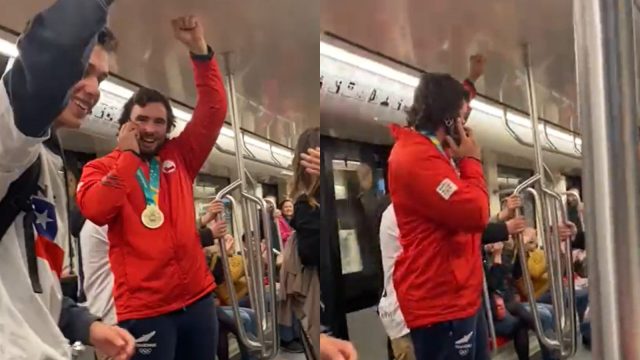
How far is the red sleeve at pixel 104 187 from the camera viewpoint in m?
1.12

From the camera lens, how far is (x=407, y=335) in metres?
1.19

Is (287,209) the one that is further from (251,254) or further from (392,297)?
(392,297)

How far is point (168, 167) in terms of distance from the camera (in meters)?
1.16

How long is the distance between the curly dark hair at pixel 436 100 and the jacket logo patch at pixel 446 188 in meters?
0.09

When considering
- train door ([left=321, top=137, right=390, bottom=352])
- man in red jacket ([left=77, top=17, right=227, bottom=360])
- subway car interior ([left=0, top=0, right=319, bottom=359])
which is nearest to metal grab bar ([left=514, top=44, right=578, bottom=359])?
train door ([left=321, top=137, right=390, bottom=352])

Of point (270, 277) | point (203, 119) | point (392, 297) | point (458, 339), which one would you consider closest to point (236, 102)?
point (203, 119)

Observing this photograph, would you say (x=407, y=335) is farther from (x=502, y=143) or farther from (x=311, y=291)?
(x=502, y=143)

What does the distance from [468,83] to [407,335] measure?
16.2 inches

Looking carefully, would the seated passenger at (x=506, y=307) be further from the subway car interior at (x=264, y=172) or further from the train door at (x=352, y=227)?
the train door at (x=352, y=227)

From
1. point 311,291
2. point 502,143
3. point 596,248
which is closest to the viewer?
point 596,248

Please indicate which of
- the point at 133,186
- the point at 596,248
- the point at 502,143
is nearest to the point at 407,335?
the point at 502,143

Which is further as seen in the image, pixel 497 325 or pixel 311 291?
pixel 311 291

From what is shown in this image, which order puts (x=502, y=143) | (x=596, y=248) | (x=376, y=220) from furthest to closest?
(x=376, y=220)
(x=502, y=143)
(x=596, y=248)

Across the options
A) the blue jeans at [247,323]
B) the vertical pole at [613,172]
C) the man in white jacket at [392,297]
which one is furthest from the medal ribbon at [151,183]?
the vertical pole at [613,172]
